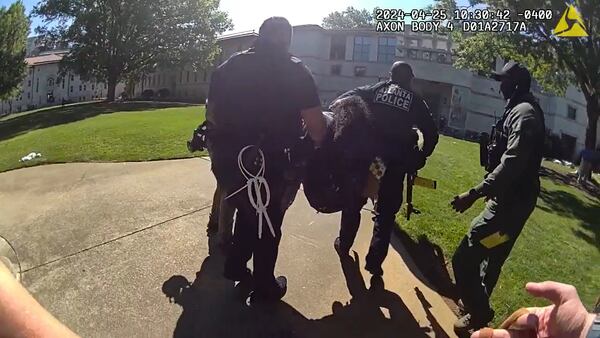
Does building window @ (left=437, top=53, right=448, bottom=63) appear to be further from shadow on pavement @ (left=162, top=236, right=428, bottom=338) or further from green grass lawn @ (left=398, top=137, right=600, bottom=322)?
shadow on pavement @ (left=162, top=236, right=428, bottom=338)

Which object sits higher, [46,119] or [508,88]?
[508,88]

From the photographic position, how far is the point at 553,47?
17719mm

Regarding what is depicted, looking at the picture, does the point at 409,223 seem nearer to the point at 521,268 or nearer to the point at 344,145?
the point at 521,268

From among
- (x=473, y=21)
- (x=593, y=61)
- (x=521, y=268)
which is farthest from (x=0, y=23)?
Result: (x=521, y=268)

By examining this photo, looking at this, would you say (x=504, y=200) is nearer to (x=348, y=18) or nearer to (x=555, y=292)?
(x=555, y=292)

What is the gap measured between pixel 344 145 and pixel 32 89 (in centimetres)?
6876

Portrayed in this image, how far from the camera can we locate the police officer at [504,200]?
3.33 meters

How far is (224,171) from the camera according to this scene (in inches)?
141

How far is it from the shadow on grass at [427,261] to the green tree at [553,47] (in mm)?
13942

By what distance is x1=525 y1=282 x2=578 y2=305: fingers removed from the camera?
1308 mm

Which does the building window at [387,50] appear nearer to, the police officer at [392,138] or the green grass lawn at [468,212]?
the green grass lawn at [468,212]

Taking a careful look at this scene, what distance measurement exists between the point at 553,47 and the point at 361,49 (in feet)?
83.4

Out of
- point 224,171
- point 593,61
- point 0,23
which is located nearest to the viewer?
point 224,171

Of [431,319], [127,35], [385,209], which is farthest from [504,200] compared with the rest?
[127,35]
